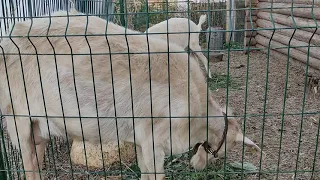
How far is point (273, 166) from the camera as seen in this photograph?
480cm

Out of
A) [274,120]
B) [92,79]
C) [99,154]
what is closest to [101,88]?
[92,79]

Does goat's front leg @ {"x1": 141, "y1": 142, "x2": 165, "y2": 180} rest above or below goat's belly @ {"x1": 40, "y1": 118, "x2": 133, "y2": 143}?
below

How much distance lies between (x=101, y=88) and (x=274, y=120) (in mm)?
3544

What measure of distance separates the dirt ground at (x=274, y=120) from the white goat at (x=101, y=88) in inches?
26.2

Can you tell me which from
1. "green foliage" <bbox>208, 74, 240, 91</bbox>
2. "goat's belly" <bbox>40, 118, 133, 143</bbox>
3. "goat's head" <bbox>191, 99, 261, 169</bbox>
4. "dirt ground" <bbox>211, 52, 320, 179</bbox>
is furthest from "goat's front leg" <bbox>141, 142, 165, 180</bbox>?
"green foliage" <bbox>208, 74, 240, 91</bbox>

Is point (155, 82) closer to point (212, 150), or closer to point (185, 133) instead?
point (185, 133)

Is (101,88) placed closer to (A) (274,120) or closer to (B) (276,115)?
(B) (276,115)

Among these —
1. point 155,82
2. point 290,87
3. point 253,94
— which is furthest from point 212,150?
point 290,87

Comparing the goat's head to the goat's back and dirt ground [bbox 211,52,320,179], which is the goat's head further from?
the goat's back

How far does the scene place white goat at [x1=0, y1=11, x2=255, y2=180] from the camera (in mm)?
3566

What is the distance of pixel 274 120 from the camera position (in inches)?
243

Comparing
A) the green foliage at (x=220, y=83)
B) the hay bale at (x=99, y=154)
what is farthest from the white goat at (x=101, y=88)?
the green foliage at (x=220, y=83)

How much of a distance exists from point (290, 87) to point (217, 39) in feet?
13.5

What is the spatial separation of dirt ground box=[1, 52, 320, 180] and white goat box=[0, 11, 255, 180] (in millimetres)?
664
